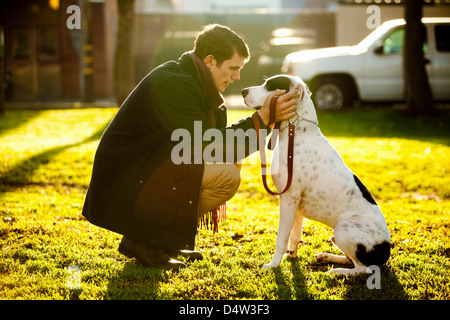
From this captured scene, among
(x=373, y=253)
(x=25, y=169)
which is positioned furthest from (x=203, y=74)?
(x=25, y=169)

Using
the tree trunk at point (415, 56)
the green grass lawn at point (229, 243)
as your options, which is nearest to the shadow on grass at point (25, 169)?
the green grass lawn at point (229, 243)

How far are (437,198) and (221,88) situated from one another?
3.71 m

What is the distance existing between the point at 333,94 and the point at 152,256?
9.91 meters

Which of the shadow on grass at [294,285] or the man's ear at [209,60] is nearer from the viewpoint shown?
the shadow on grass at [294,285]

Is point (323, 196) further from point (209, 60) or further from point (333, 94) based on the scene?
point (333, 94)

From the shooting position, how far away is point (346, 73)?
501 inches

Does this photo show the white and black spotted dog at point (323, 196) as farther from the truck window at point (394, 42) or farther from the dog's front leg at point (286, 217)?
the truck window at point (394, 42)

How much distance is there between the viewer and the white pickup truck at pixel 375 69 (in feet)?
41.5

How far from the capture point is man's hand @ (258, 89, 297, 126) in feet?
12.1

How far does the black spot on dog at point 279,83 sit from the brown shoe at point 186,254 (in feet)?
4.46

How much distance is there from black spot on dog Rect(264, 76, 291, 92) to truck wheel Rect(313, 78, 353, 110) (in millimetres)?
9274

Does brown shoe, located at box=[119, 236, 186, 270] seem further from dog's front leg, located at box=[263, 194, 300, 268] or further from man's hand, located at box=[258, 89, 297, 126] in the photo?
man's hand, located at box=[258, 89, 297, 126]

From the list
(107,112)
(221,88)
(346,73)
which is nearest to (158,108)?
(221,88)

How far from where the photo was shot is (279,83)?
3779 mm
